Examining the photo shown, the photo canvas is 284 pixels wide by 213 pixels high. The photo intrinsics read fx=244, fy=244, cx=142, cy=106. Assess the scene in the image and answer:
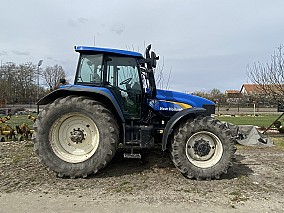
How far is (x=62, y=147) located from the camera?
5016mm

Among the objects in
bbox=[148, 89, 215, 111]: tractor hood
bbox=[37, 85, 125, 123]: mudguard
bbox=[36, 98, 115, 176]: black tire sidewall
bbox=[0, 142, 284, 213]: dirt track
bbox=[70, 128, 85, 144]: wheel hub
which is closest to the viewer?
bbox=[0, 142, 284, 213]: dirt track

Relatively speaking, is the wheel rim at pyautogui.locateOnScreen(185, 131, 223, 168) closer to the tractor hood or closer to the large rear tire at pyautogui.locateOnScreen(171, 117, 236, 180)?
the large rear tire at pyautogui.locateOnScreen(171, 117, 236, 180)

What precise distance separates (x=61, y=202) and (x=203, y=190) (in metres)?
2.38

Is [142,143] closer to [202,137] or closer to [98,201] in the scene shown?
[202,137]

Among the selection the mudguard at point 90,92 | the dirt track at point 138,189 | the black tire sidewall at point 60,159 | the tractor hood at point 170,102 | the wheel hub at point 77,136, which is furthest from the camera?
the tractor hood at point 170,102

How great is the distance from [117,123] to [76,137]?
2.88 feet

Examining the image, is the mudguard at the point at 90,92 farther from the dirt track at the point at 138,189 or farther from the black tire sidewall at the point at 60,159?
the dirt track at the point at 138,189

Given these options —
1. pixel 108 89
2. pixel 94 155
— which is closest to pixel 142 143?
pixel 94 155

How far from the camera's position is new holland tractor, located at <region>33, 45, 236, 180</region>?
15.6 ft

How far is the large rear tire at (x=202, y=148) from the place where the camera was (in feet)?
15.7

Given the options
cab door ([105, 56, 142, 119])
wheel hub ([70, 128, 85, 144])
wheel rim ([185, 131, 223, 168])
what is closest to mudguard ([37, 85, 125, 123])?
cab door ([105, 56, 142, 119])

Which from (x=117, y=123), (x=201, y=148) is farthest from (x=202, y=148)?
(x=117, y=123)

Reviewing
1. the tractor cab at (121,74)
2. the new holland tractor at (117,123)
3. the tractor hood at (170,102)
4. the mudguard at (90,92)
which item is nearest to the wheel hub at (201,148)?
the new holland tractor at (117,123)

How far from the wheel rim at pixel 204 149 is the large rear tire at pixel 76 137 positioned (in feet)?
4.99
